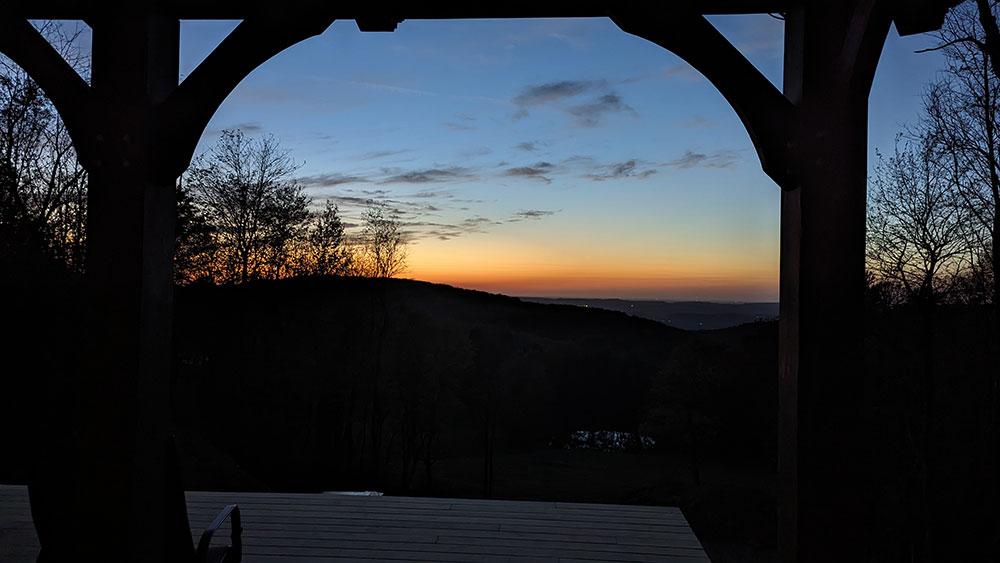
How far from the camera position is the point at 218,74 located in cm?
199

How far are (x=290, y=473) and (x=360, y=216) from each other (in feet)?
22.8

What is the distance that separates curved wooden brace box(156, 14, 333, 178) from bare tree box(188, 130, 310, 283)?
489 inches

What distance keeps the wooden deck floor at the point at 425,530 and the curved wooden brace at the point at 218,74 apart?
242 cm

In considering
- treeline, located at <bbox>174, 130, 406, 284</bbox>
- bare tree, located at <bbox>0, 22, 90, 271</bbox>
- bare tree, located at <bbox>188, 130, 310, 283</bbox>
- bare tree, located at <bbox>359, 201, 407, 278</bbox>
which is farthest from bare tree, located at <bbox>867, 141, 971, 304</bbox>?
bare tree, located at <bbox>0, 22, 90, 271</bbox>

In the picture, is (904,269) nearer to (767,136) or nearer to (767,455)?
(767,455)

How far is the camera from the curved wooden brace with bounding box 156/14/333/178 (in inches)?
78.4

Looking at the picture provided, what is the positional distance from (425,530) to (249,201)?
11979 millimetres

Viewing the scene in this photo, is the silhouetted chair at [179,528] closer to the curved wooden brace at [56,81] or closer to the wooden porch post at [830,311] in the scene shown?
the curved wooden brace at [56,81]

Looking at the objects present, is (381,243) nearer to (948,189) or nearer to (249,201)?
(249,201)

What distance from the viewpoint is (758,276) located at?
15.1 m

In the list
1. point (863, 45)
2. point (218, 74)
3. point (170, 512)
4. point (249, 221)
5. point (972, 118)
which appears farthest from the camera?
point (249, 221)

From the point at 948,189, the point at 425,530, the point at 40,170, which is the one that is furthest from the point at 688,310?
the point at 425,530

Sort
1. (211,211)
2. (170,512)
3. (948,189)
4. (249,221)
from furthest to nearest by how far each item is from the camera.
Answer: (249,221) < (211,211) < (948,189) < (170,512)

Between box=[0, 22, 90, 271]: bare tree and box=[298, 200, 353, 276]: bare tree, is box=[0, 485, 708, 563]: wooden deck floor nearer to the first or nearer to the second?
box=[0, 22, 90, 271]: bare tree
